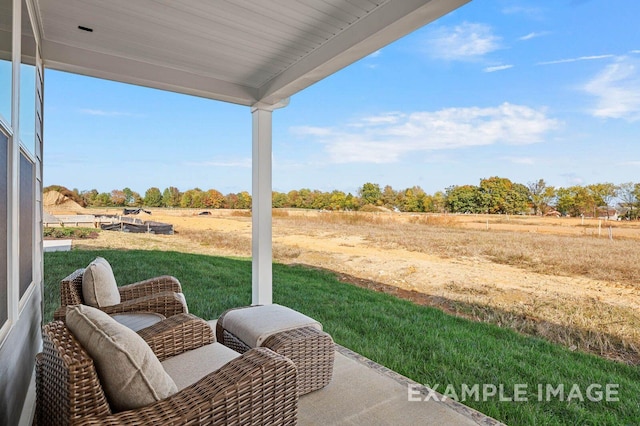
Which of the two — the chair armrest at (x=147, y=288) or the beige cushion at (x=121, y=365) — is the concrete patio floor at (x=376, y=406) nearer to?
the beige cushion at (x=121, y=365)

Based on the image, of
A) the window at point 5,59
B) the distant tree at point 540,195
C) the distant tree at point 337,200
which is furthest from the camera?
the distant tree at point 337,200

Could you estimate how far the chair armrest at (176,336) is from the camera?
210cm

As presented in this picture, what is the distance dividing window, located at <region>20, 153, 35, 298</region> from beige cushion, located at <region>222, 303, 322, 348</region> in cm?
134

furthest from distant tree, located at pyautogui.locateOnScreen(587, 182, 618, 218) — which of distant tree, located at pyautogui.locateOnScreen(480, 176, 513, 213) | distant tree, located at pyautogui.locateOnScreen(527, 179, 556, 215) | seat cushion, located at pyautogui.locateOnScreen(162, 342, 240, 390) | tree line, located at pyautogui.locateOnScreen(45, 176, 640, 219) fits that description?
seat cushion, located at pyautogui.locateOnScreen(162, 342, 240, 390)

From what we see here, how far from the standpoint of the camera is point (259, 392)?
1552mm

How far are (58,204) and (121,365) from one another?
5.02 meters

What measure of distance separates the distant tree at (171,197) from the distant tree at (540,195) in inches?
220

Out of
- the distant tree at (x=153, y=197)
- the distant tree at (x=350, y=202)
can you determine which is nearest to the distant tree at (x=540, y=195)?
the distant tree at (x=350, y=202)

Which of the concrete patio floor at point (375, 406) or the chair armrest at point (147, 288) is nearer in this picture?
the concrete patio floor at point (375, 406)

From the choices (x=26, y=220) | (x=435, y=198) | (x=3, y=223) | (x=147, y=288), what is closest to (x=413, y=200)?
(x=435, y=198)

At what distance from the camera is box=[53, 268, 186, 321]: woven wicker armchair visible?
8.67 feet

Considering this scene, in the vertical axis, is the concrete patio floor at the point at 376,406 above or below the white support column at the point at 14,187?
below

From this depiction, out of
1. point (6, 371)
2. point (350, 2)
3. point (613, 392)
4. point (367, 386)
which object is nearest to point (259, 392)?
point (6, 371)

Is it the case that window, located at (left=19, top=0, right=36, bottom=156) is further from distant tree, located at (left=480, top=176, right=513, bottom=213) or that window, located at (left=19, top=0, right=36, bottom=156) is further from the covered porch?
distant tree, located at (left=480, top=176, right=513, bottom=213)
